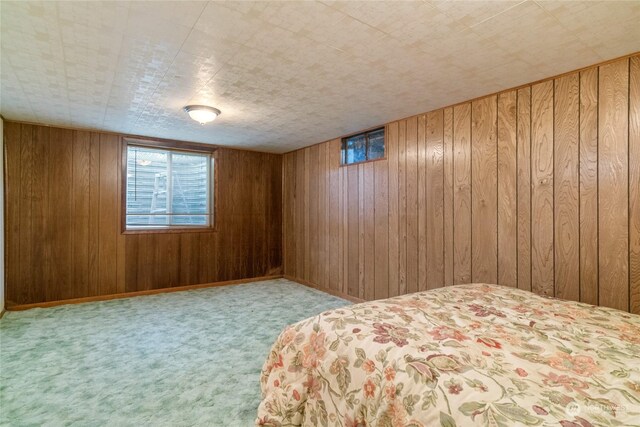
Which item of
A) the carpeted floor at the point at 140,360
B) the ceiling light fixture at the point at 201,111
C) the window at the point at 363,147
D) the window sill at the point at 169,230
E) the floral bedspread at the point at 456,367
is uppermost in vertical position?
the ceiling light fixture at the point at 201,111

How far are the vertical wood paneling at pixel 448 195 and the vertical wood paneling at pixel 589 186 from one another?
99cm

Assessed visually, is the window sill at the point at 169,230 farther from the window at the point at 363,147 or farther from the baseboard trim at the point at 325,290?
the window at the point at 363,147

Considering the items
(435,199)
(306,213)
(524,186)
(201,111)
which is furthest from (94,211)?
(524,186)

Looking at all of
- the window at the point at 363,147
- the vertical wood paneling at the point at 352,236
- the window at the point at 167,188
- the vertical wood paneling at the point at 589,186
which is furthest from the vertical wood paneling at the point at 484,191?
the window at the point at 167,188

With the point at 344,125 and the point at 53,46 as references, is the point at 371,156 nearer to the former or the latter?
the point at 344,125

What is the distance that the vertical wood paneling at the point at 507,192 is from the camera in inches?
101

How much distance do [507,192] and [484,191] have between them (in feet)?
0.62

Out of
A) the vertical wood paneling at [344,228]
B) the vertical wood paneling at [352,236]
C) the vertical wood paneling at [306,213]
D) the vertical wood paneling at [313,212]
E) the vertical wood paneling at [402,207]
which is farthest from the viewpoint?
the vertical wood paneling at [306,213]

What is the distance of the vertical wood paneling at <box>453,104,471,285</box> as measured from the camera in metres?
2.88

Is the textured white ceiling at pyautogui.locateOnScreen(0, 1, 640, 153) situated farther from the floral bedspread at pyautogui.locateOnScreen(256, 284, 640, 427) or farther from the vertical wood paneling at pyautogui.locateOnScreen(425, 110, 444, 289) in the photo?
the floral bedspread at pyautogui.locateOnScreen(256, 284, 640, 427)

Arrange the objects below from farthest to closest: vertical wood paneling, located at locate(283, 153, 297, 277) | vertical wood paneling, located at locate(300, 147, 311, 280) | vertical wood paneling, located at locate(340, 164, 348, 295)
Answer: vertical wood paneling, located at locate(283, 153, 297, 277)
vertical wood paneling, located at locate(300, 147, 311, 280)
vertical wood paneling, located at locate(340, 164, 348, 295)

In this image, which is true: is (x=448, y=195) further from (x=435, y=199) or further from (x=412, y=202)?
(x=412, y=202)

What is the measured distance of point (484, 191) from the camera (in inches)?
109

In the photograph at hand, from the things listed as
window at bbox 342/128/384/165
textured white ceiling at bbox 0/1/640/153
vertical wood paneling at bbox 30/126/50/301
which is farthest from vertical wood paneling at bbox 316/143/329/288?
vertical wood paneling at bbox 30/126/50/301
